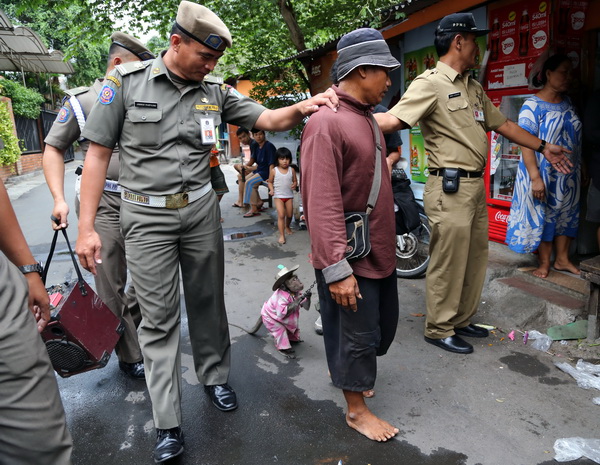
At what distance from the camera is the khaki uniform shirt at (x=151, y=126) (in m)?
2.58

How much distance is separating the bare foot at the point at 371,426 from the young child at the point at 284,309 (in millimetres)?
1013

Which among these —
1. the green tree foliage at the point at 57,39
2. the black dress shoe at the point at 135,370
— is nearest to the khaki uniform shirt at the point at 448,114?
the black dress shoe at the point at 135,370

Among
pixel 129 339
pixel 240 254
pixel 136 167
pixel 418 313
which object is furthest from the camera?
pixel 240 254

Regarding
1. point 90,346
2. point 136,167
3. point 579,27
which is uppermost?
point 579,27

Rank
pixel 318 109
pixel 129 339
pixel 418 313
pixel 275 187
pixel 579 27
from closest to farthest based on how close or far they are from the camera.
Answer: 1. pixel 318 109
2. pixel 129 339
3. pixel 418 313
4. pixel 579 27
5. pixel 275 187

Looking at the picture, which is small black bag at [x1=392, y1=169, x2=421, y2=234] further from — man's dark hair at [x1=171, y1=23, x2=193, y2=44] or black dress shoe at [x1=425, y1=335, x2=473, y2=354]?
man's dark hair at [x1=171, y1=23, x2=193, y2=44]

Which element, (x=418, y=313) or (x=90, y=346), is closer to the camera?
(x=90, y=346)

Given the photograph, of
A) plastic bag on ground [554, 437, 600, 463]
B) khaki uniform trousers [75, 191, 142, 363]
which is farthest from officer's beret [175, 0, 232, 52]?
plastic bag on ground [554, 437, 600, 463]

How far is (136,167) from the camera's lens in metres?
2.64

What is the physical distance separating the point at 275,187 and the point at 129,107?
5.03 m

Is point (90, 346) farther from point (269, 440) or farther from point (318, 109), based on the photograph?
point (318, 109)

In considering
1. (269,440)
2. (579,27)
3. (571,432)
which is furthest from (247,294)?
(579,27)

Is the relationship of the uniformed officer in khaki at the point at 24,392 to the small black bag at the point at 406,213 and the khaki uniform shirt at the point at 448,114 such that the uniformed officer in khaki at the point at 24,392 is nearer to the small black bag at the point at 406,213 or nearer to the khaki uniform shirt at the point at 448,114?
the khaki uniform shirt at the point at 448,114

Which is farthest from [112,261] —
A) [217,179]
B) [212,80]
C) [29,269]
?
[29,269]
